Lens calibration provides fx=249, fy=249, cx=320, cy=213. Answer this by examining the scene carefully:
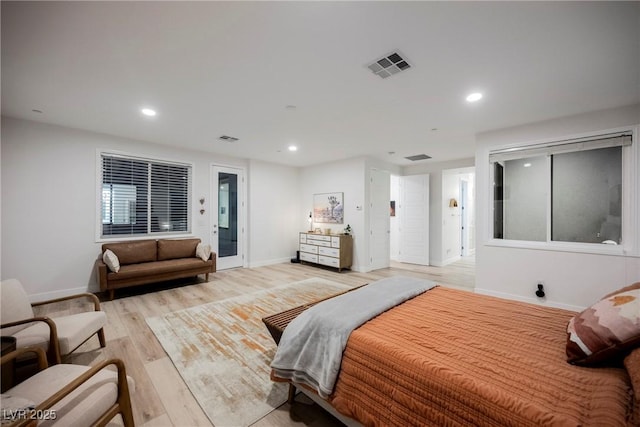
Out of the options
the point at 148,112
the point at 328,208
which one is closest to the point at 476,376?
the point at 148,112

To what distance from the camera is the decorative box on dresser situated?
583cm

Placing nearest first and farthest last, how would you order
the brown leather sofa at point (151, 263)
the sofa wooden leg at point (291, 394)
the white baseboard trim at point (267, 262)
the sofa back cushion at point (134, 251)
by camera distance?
the sofa wooden leg at point (291, 394) → the brown leather sofa at point (151, 263) → the sofa back cushion at point (134, 251) → the white baseboard trim at point (267, 262)

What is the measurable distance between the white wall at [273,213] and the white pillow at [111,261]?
9.01ft

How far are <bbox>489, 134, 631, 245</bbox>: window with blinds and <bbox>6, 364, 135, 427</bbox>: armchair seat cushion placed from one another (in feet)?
16.2

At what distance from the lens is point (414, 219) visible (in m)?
7.02

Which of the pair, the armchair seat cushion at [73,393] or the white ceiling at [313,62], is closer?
the armchair seat cushion at [73,393]

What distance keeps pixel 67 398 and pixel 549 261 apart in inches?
204

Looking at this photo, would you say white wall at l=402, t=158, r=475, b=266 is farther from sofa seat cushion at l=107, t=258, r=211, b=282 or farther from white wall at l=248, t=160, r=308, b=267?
sofa seat cushion at l=107, t=258, r=211, b=282

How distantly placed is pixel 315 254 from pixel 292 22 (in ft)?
17.0

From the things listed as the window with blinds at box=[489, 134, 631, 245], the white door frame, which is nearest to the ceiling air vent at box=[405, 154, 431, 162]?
the window with blinds at box=[489, 134, 631, 245]

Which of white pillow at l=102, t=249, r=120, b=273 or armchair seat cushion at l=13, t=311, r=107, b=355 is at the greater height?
white pillow at l=102, t=249, r=120, b=273

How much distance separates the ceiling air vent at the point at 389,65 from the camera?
2232 millimetres

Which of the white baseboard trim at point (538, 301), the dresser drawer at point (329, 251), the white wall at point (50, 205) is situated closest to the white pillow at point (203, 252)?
the white wall at point (50, 205)

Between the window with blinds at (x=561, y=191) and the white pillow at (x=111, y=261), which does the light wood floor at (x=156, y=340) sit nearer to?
the white pillow at (x=111, y=261)
